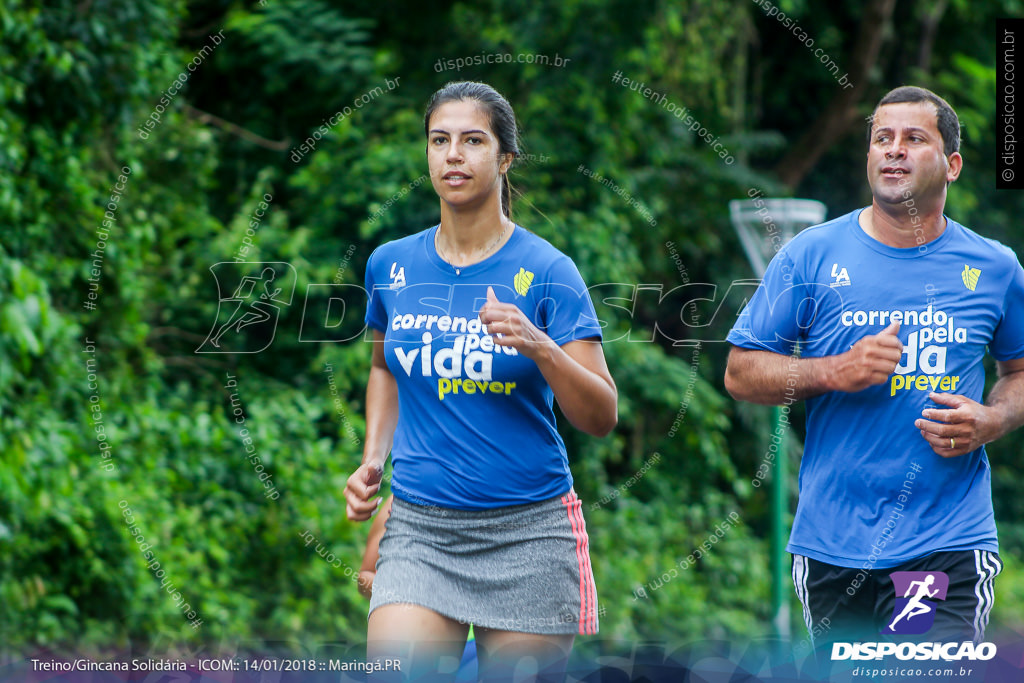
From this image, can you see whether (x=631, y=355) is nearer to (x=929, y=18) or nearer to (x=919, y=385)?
(x=919, y=385)

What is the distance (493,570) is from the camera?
8.47ft

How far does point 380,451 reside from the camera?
9.24ft

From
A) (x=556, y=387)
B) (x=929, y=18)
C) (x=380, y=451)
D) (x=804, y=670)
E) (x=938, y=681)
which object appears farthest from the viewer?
(x=929, y=18)

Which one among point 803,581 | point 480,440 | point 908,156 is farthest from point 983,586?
point 480,440

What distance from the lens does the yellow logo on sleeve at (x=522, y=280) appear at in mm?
2570

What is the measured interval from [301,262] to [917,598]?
4309 millimetres

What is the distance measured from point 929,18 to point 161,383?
7997 mm

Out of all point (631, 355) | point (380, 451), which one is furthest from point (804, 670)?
point (631, 355)

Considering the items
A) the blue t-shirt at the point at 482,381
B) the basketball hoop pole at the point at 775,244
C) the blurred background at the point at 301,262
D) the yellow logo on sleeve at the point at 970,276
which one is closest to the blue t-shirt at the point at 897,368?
the yellow logo on sleeve at the point at 970,276

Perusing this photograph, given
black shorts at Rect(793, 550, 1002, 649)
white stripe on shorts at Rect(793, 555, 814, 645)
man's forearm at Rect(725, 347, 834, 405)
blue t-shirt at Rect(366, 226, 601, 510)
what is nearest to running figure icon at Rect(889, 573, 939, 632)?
black shorts at Rect(793, 550, 1002, 649)

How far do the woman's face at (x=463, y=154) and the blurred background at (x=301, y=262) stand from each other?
48cm

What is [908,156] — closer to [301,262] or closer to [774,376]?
[774,376]

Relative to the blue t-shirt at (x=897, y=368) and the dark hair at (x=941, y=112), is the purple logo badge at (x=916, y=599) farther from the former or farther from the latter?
the dark hair at (x=941, y=112)

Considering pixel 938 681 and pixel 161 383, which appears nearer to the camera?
pixel 938 681
